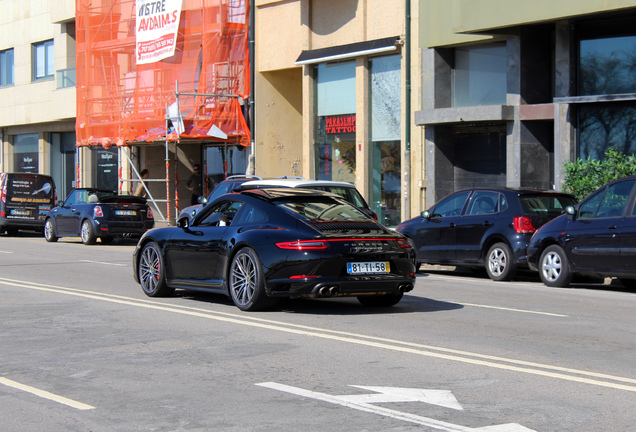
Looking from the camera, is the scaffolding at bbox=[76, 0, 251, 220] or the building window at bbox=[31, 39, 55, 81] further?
the building window at bbox=[31, 39, 55, 81]

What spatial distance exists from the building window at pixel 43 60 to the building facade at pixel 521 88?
2447 cm

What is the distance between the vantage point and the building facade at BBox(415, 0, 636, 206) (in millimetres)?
21203

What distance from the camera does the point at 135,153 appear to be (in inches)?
1519

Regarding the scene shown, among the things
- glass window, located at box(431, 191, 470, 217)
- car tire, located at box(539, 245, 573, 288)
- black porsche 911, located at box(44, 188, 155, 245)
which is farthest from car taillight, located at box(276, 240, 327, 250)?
black porsche 911, located at box(44, 188, 155, 245)

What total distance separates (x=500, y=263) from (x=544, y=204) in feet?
4.27

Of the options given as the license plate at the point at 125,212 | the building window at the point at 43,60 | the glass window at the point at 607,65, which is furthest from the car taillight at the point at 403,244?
the building window at the point at 43,60

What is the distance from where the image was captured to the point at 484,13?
21.9 metres

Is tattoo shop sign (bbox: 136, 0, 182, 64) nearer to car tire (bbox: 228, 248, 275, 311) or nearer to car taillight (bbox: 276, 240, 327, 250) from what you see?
car tire (bbox: 228, 248, 275, 311)

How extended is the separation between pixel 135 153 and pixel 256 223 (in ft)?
93.9

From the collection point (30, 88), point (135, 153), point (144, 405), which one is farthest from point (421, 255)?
point (30, 88)

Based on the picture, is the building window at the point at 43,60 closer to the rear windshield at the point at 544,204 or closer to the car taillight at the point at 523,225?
the rear windshield at the point at 544,204

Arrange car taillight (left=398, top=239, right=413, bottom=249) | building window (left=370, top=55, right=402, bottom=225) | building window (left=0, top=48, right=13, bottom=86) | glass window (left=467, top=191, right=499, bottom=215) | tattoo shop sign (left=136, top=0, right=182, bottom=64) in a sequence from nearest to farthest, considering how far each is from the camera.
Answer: car taillight (left=398, top=239, right=413, bottom=249), glass window (left=467, top=191, right=499, bottom=215), building window (left=370, top=55, right=402, bottom=225), tattoo shop sign (left=136, top=0, right=182, bottom=64), building window (left=0, top=48, right=13, bottom=86)

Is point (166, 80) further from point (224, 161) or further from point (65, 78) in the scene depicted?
point (65, 78)

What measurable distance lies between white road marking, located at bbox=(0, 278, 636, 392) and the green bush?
10532mm
